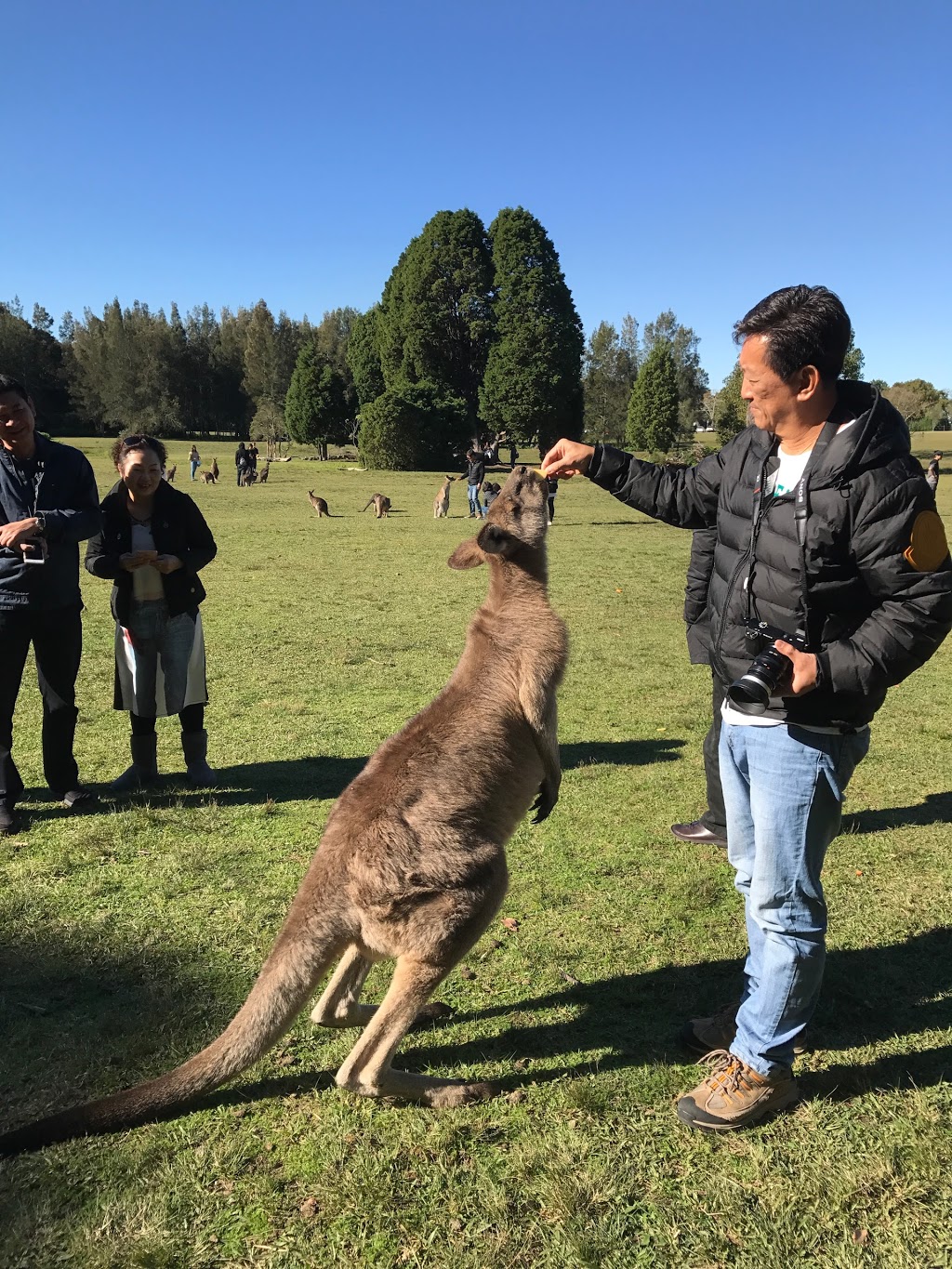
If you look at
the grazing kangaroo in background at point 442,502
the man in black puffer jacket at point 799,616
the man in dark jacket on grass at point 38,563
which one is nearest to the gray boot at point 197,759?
the man in dark jacket on grass at point 38,563

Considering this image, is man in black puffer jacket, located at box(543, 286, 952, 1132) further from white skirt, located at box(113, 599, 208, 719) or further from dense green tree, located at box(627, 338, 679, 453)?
dense green tree, located at box(627, 338, 679, 453)

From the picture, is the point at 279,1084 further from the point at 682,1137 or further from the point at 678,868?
the point at 678,868

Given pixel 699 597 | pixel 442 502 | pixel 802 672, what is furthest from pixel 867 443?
pixel 442 502

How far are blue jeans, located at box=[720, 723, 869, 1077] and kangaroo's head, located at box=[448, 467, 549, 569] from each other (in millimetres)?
1372

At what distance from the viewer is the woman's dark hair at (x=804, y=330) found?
2264 millimetres

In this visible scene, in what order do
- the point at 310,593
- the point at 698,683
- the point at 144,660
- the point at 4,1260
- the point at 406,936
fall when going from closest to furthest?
the point at 4,1260
the point at 406,936
the point at 144,660
the point at 698,683
the point at 310,593

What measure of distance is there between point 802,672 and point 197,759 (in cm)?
430

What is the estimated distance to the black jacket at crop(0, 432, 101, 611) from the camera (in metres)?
4.43

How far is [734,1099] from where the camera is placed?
2.61 meters

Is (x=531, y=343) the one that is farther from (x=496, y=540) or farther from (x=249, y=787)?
(x=496, y=540)

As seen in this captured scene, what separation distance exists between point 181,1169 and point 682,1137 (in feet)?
5.17

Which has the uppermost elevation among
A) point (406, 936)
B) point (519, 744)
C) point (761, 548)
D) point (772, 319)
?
point (772, 319)

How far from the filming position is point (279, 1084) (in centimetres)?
283

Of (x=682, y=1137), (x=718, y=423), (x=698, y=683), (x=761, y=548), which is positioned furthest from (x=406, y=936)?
(x=718, y=423)
